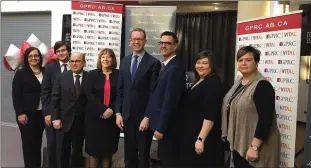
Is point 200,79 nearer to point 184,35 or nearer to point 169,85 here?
point 169,85

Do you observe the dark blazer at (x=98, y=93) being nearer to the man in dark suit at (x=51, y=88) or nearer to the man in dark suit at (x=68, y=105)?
the man in dark suit at (x=68, y=105)

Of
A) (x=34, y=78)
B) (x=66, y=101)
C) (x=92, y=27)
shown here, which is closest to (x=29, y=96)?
(x=34, y=78)

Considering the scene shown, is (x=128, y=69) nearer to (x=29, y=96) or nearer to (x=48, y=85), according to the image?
(x=48, y=85)

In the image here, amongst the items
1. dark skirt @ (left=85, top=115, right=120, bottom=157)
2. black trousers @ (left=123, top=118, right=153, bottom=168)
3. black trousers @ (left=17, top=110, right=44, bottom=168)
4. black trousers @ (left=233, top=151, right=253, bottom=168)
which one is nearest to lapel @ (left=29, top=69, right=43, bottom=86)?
black trousers @ (left=17, top=110, right=44, bottom=168)

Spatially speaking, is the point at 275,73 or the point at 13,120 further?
the point at 13,120

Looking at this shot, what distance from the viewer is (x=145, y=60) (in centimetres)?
307

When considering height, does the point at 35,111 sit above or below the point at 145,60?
below

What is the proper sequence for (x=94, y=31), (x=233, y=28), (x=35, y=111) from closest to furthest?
(x=35, y=111)
(x=94, y=31)
(x=233, y=28)

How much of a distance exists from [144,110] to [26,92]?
1.45 m

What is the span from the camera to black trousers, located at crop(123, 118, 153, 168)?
3059 millimetres

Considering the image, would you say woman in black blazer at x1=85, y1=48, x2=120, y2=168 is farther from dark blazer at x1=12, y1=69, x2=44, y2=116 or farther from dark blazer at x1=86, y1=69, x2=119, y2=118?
dark blazer at x1=12, y1=69, x2=44, y2=116

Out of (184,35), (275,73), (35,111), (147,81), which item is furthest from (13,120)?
(275,73)

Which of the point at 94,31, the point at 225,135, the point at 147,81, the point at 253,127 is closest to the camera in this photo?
the point at 253,127

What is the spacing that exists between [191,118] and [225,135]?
0.32m
